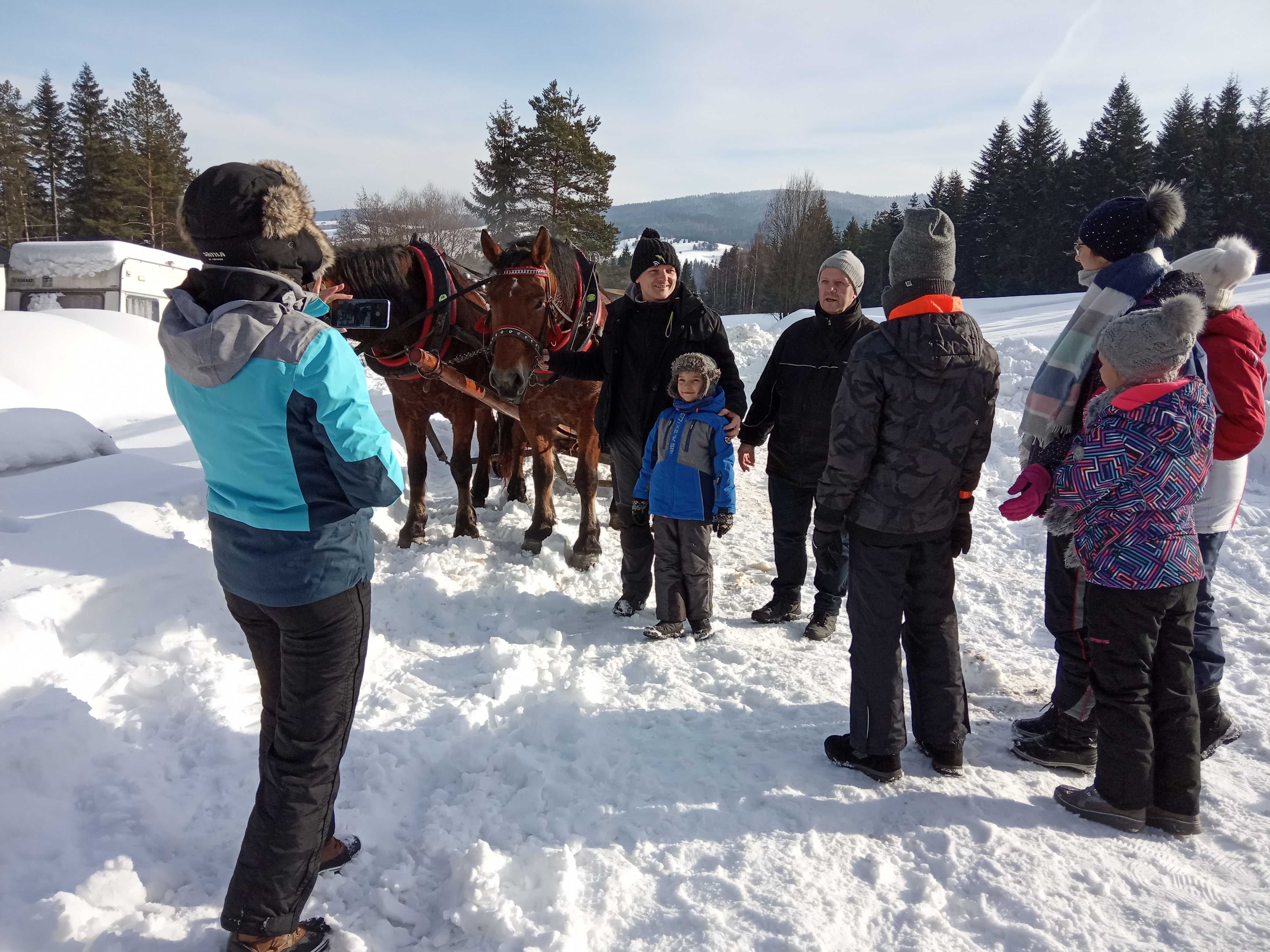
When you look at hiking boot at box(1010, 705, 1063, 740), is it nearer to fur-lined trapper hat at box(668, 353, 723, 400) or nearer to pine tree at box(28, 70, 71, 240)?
fur-lined trapper hat at box(668, 353, 723, 400)

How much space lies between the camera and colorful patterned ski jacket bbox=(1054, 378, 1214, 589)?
2.17 meters

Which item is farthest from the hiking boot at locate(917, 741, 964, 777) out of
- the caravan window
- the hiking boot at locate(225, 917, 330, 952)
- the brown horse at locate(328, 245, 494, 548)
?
the caravan window

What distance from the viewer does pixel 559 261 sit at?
4.43 metres

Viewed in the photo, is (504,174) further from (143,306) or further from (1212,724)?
(1212,724)

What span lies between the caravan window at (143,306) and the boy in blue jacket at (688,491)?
21399 mm

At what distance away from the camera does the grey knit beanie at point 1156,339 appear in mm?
2123

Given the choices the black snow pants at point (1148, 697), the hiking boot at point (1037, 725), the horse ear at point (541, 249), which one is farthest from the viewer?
the horse ear at point (541, 249)

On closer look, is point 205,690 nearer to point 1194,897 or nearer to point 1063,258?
point 1194,897

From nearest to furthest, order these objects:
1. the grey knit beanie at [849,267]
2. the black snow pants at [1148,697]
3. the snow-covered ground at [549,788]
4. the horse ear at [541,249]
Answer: the snow-covered ground at [549,788]
the black snow pants at [1148,697]
the grey knit beanie at [849,267]
the horse ear at [541,249]

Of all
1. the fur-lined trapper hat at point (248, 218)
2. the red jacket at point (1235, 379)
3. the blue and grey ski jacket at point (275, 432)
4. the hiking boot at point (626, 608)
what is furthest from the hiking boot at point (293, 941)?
the red jacket at point (1235, 379)

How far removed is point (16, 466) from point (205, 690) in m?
3.77

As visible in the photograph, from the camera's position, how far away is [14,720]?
2.32m

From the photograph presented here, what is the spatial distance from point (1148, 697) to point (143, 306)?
81.9ft

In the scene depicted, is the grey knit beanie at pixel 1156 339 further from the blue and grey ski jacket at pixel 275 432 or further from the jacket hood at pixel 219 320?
the jacket hood at pixel 219 320
